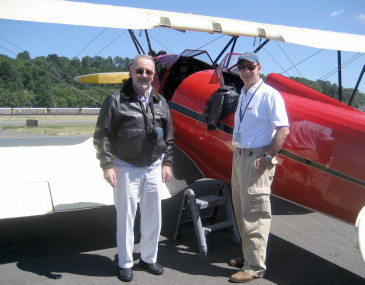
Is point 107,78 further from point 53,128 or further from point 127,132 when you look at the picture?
point 53,128

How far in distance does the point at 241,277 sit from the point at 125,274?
1025 millimetres

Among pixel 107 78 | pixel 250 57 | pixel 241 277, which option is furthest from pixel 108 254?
pixel 107 78

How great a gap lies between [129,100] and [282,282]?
211 cm

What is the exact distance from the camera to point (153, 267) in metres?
3.47

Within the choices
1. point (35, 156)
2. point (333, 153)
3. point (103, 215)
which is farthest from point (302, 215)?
point (35, 156)

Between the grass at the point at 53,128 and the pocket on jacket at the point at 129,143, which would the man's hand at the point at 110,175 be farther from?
the grass at the point at 53,128

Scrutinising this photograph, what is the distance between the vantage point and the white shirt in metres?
3.10

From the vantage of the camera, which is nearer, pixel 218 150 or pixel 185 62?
pixel 218 150

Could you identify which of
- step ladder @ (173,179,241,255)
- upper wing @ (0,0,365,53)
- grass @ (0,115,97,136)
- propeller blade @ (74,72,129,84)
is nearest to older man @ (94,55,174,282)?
step ladder @ (173,179,241,255)

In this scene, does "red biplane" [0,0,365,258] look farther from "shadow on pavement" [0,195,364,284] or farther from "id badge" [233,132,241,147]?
"shadow on pavement" [0,195,364,284]

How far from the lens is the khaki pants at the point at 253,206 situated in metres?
3.22

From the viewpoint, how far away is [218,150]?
4.20 meters

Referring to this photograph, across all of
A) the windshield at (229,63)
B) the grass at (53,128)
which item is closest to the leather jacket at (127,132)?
the windshield at (229,63)

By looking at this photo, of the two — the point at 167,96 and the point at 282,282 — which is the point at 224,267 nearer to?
the point at 282,282
